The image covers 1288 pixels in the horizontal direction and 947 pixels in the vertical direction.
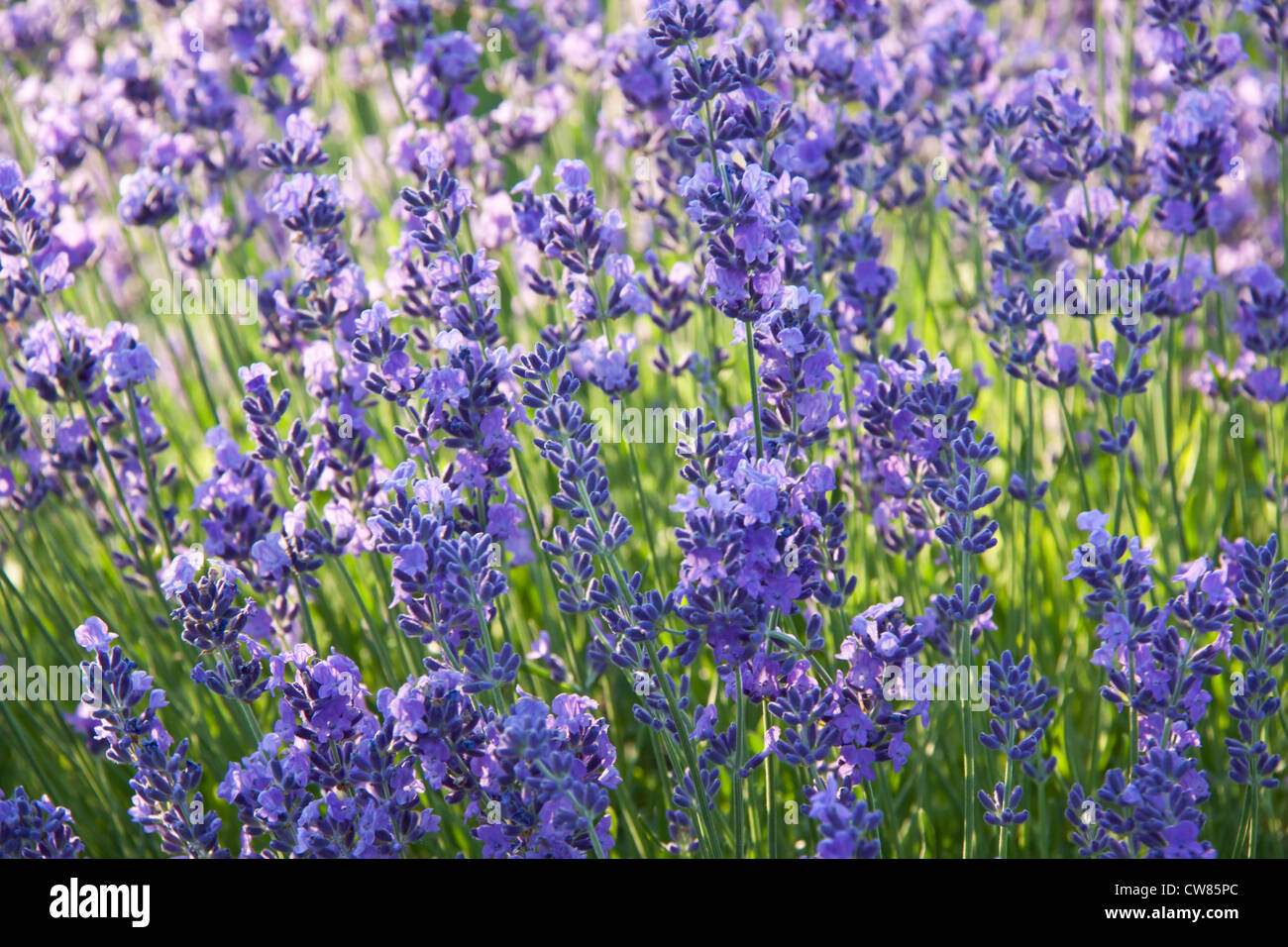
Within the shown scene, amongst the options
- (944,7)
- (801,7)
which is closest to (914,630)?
(944,7)

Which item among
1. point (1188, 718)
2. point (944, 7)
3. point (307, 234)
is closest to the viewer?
point (1188, 718)

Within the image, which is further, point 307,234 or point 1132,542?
point 307,234

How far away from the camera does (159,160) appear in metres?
2.82

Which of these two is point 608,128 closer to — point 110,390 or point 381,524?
point 110,390

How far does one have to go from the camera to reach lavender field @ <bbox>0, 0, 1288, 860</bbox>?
171 cm

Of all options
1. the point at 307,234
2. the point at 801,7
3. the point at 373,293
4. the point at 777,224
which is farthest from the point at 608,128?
the point at 801,7

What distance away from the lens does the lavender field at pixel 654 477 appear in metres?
1.71

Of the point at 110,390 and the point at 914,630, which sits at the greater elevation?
the point at 110,390

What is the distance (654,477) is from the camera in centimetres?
320
